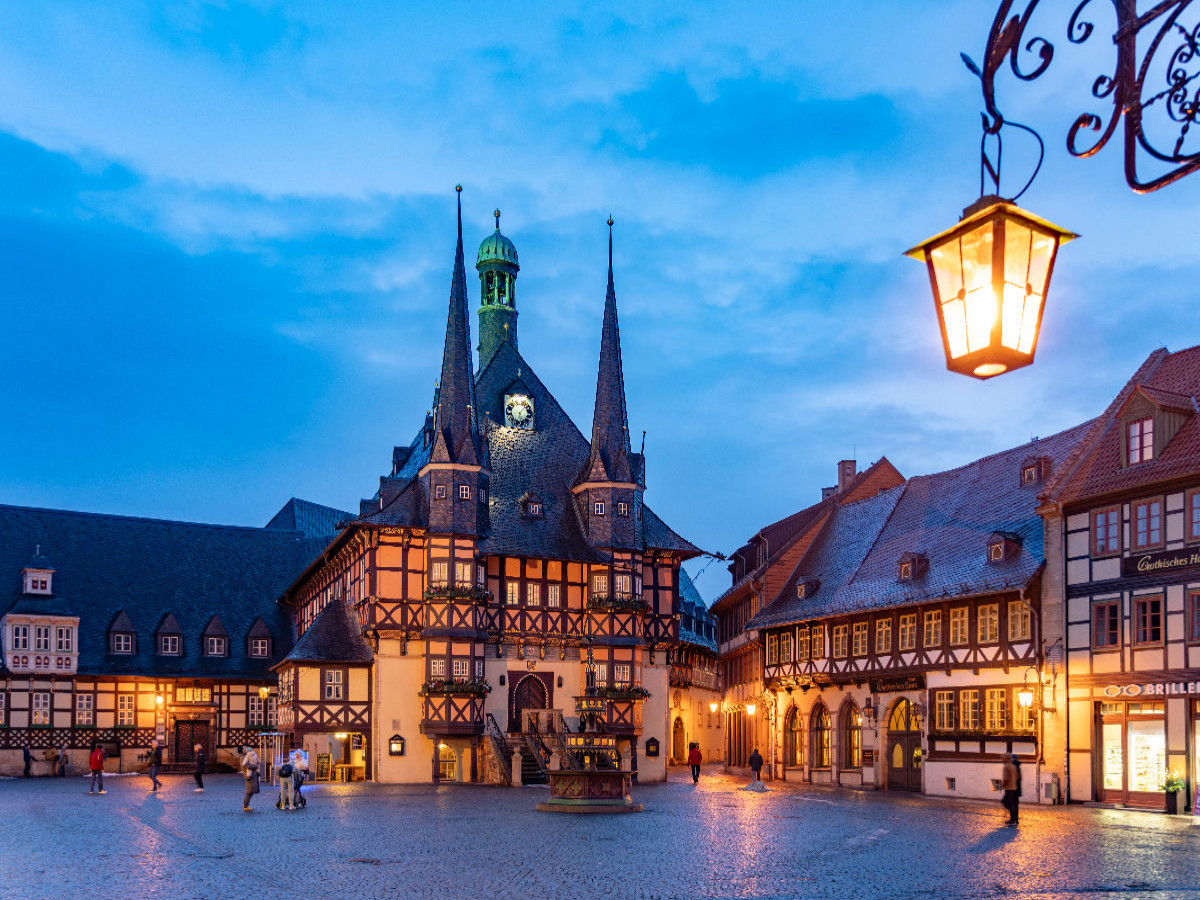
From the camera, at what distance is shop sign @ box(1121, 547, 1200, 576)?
116 feet

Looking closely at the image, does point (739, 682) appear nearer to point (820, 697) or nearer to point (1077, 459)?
point (820, 697)

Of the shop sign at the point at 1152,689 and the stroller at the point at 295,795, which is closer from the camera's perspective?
the shop sign at the point at 1152,689

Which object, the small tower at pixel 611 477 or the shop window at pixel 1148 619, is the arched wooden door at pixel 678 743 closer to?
the small tower at pixel 611 477

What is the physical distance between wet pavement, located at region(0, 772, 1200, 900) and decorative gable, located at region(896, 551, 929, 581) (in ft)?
31.5

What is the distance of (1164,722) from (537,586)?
84.7 feet

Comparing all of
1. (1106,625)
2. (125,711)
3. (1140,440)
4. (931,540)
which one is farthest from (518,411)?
(1106,625)

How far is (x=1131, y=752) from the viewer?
121 feet

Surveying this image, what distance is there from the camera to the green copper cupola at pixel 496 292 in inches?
2549

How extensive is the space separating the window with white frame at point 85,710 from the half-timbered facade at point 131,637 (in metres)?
0.05

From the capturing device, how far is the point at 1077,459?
40.5m

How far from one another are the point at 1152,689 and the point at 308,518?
58811mm

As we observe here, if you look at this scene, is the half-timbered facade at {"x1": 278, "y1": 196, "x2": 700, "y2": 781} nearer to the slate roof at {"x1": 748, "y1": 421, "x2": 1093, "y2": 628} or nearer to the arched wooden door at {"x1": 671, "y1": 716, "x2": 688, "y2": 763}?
the slate roof at {"x1": 748, "y1": 421, "x2": 1093, "y2": 628}

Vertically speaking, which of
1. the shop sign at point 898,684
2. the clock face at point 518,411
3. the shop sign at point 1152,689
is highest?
the clock face at point 518,411

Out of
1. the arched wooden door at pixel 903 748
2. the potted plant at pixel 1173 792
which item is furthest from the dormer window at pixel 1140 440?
Answer: the arched wooden door at pixel 903 748
